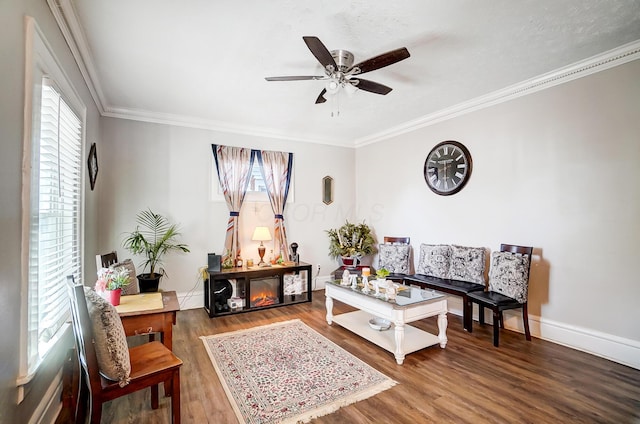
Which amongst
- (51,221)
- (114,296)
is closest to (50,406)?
(114,296)

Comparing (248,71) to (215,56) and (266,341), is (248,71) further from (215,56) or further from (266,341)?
(266,341)

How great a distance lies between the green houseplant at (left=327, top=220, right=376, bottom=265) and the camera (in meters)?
5.51

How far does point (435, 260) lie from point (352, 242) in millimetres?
1632

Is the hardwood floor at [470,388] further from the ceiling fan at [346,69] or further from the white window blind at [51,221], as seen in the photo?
the ceiling fan at [346,69]

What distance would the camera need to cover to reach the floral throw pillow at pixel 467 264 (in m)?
3.90

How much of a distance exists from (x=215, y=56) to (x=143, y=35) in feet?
1.97

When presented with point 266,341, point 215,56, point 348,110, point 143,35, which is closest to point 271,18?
point 215,56

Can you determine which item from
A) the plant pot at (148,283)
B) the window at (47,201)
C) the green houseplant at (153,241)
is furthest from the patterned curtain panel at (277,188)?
the window at (47,201)

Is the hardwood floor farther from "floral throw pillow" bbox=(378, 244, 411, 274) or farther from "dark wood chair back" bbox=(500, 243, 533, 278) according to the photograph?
"floral throw pillow" bbox=(378, 244, 411, 274)

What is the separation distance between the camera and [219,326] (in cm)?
391

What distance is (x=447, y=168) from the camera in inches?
177

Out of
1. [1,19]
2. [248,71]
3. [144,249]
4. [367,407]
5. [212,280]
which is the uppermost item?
[248,71]

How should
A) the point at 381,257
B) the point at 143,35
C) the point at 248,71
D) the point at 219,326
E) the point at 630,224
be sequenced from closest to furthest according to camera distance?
the point at 143,35 < the point at 630,224 < the point at 248,71 < the point at 219,326 < the point at 381,257

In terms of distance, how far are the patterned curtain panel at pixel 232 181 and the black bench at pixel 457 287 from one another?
279 cm
